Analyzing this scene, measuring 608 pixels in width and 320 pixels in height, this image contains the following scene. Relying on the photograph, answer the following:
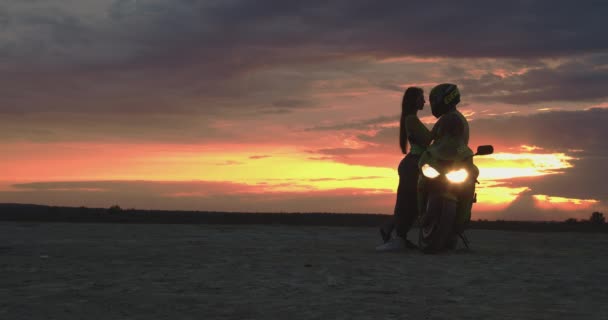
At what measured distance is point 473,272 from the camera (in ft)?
24.0

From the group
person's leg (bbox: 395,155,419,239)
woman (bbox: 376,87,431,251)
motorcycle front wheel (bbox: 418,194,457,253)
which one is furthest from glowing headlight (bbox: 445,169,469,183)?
person's leg (bbox: 395,155,419,239)

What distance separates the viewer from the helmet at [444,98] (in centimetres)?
970

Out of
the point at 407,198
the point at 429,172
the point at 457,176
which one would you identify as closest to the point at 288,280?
the point at 429,172

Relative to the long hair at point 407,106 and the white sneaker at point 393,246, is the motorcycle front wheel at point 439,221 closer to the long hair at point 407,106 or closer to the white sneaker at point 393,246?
the white sneaker at point 393,246

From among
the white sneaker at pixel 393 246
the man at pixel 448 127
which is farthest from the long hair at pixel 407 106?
the white sneaker at pixel 393 246

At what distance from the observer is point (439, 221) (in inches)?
364

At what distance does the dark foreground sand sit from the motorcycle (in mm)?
328

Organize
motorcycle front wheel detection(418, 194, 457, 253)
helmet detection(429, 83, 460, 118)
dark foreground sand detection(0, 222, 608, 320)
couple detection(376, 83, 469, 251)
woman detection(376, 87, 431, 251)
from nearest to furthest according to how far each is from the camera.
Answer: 1. dark foreground sand detection(0, 222, 608, 320)
2. motorcycle front wheel detection(418, 194, 457, 253)
3. couple detection(376, 83, 469, 251)
4. helmet detection(429, 83, 460, 118)
5. woman detection(376, 87, 431, 251)

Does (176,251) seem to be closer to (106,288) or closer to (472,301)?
(106,288)

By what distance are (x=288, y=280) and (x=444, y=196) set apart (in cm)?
322

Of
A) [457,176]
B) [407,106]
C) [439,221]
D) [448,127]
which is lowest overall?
[439,221]

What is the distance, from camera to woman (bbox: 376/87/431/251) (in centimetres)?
985

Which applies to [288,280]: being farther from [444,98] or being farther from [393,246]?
[444,98]

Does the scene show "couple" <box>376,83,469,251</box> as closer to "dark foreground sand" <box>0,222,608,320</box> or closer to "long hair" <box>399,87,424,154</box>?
"long hair" <box>399,87,424,154</box>
